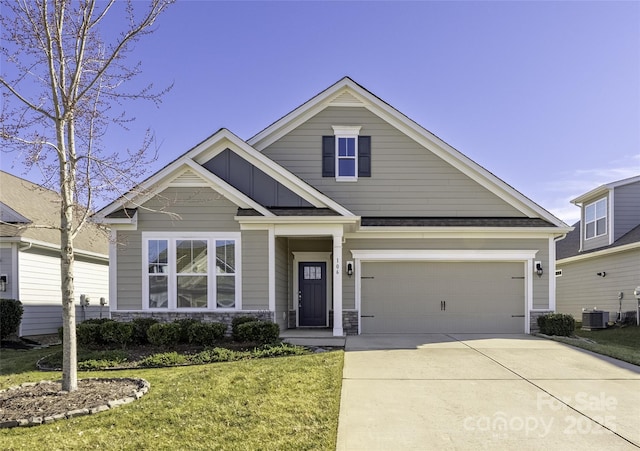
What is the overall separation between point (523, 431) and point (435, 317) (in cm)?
782

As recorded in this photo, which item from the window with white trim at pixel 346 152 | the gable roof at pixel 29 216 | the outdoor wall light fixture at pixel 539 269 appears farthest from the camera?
the window with white trim at pixel 346 152

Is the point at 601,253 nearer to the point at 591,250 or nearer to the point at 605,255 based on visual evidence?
the point at 605,255

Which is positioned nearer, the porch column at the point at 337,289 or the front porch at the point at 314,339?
the front porch at the point at 314,339

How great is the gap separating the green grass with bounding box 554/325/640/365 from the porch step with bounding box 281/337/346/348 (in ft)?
16.8

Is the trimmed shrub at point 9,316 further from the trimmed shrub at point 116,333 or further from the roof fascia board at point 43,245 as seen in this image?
the trimmed shrub at point 116,333

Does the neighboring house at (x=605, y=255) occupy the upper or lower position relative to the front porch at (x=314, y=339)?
upper

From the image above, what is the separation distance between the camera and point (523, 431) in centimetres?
528

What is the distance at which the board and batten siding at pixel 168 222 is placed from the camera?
11.4 meters

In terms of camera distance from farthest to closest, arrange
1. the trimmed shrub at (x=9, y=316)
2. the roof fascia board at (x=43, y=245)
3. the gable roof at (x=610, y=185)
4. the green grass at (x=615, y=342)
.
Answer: the gable roof at (x=610, y=185) < the roof fascia board at (x=43, y=245) < the trimmed shrub at (x=9, y=316) < the green grass at (x=615, y=342)

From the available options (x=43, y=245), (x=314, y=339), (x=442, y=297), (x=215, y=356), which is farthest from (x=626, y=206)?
(x=43, y=245)

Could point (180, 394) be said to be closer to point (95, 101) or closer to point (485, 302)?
point (95, 101)

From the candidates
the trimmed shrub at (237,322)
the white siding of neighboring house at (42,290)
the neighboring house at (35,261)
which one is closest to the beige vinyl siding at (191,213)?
the neighboring house at (35,261)

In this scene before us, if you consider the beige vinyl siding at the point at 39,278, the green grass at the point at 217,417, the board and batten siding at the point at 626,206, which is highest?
the board and batten siding at the point at 626,206

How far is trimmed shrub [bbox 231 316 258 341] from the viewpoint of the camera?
10430mm
